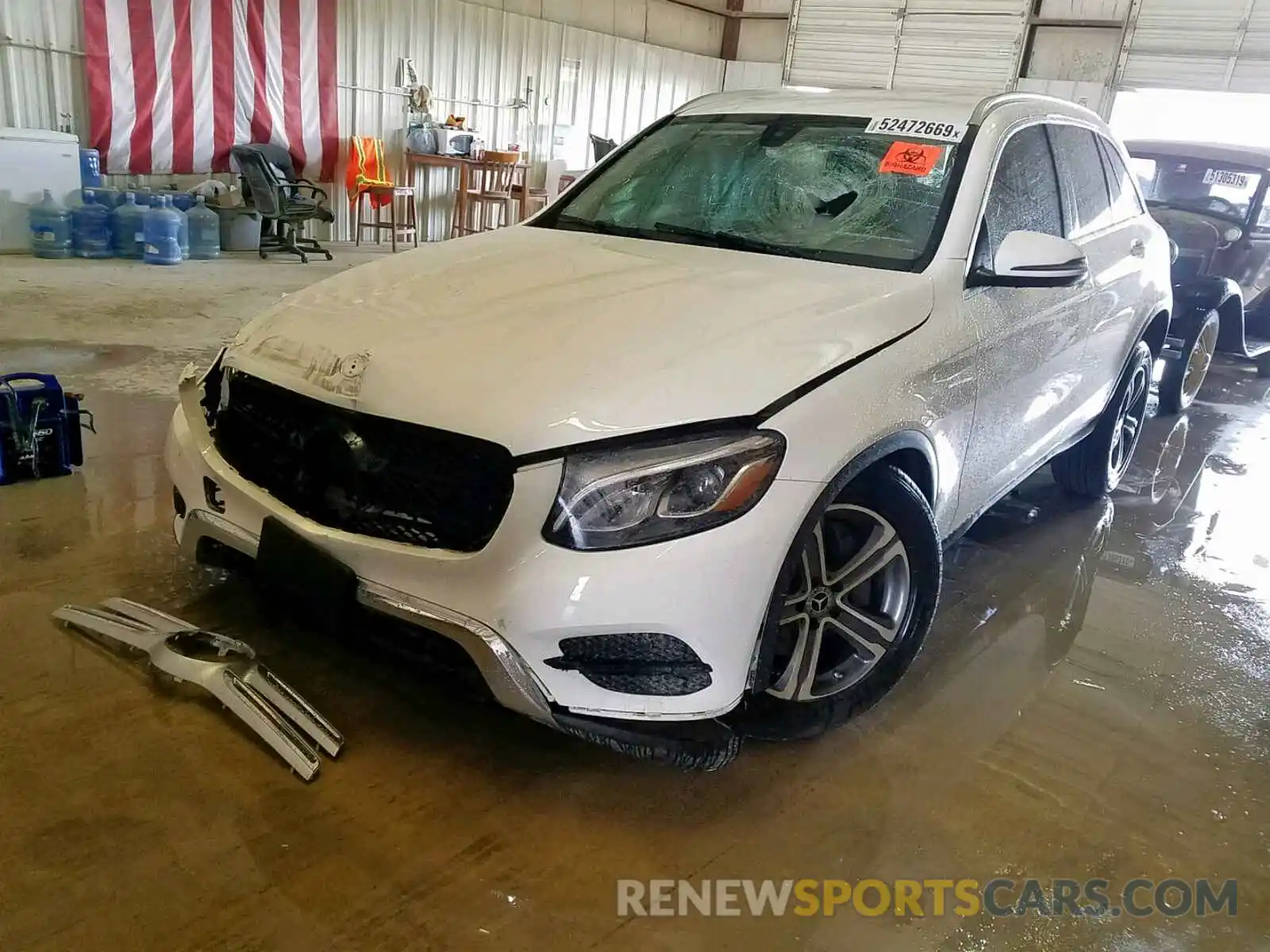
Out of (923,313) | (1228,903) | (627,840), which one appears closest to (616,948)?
(627,840)

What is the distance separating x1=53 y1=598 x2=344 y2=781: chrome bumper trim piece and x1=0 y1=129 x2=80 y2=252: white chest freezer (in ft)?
24.0

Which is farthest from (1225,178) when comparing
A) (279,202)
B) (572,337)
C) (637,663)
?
(279,202)

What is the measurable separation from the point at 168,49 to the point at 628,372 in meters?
9.18

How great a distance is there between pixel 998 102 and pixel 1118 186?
→ 113 cm

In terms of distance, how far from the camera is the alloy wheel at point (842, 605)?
82.5 inches

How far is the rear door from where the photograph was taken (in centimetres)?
319

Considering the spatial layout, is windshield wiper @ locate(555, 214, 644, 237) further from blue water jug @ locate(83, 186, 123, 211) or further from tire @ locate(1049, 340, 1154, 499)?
blue water jug @ locate(83, 186, 123, 211)

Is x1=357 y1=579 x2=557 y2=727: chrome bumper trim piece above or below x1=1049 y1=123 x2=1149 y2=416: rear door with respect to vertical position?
below

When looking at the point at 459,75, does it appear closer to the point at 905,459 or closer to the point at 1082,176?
the point at 1082,176

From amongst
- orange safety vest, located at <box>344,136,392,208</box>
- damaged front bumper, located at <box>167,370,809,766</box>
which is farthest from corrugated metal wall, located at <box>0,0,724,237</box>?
damaged front bumper, located at <box>167,370,809,766</box>

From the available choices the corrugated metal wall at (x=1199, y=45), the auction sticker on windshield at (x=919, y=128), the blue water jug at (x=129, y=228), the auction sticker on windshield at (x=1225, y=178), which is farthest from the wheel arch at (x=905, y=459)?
the corrugated metal wall at (x=1199, y=45)

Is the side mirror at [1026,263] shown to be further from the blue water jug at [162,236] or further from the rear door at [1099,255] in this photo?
the blue water jug at [162,236]

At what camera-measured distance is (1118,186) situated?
3660mm

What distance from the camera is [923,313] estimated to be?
89.7 inches
